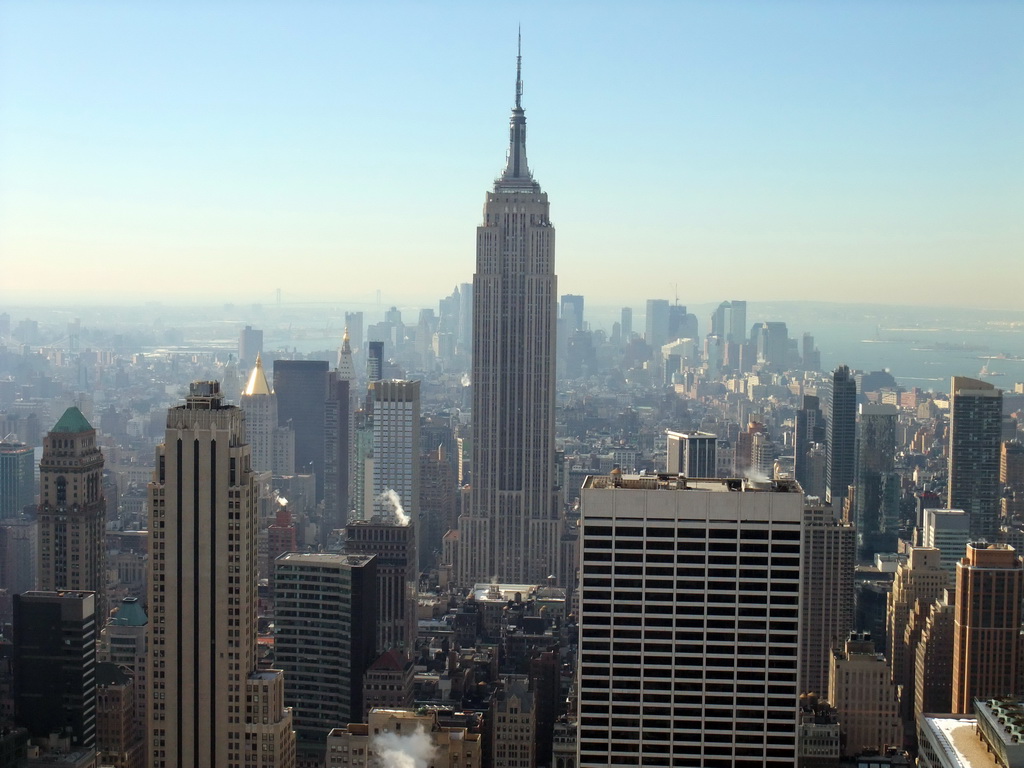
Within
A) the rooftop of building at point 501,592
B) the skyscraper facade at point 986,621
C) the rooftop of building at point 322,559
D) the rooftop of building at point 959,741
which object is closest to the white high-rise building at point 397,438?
the rooftop of building at point 501,592

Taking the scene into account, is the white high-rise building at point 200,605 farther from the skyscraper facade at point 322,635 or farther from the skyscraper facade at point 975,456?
the skyscraper facade at point 975,456

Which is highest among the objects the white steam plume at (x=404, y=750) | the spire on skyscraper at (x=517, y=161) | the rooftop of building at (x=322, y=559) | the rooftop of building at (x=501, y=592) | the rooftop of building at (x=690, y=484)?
the spire on skyscraper at (x=517, y=161)

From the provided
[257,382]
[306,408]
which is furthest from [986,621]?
[306,408]

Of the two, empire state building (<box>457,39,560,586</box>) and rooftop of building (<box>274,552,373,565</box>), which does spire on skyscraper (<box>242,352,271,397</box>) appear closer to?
rooftop of building (<box>274,552,373,565</box>)

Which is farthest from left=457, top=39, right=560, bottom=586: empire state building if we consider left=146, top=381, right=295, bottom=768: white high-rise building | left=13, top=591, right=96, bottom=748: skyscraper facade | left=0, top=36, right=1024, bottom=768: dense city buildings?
left=146, top=381, right=295, bottom=768: white high-rise building

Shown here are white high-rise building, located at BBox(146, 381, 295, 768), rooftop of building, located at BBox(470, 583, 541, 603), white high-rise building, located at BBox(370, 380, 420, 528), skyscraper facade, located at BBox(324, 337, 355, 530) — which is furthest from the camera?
white high-rise building, located at BBox(370, 380, 420, 528)

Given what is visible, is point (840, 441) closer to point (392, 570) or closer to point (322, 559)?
point (392, 570)

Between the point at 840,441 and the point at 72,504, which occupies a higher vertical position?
the point at 840,441
